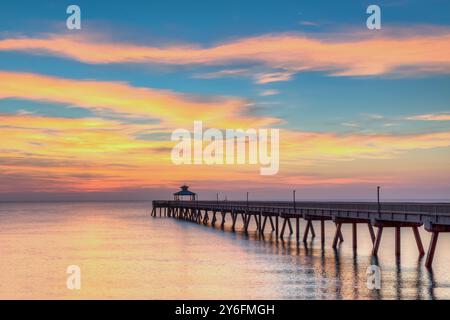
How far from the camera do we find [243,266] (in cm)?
5147

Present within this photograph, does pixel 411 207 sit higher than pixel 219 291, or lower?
higher

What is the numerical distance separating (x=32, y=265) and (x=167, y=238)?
3119 centimetres

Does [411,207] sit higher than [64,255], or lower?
higher

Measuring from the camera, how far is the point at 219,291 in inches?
1559

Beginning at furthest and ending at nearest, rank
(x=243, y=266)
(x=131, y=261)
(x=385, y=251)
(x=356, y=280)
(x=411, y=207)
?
(x=385, y=251), (x=131, y=261), (x=243, y=266), (x=411, y=207), (x=356, y=280)

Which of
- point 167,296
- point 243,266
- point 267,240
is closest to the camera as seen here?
point 167,296

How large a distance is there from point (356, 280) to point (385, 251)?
2212 centimetres
